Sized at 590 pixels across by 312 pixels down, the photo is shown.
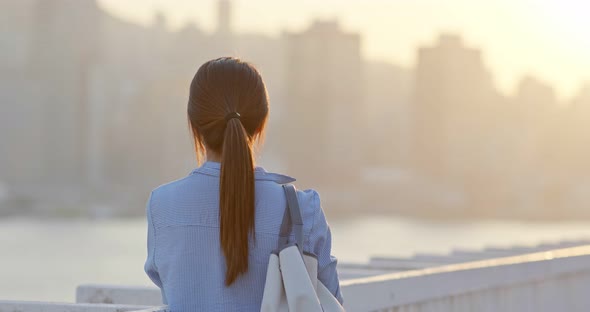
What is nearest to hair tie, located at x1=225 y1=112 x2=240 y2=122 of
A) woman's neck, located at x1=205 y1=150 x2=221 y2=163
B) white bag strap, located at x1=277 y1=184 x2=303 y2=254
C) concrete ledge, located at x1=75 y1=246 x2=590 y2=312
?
woman's neck, located at x1=205 y1=150 x2=221 y2=163

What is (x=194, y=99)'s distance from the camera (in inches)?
104

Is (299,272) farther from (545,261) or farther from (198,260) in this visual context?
(545,261)

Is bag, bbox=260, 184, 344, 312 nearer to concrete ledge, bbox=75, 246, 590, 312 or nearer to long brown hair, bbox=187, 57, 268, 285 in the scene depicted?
long brown hair, bbox=187, 57, 268, 285

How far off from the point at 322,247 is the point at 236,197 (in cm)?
24

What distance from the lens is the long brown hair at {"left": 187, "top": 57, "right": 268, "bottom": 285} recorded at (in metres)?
2.53

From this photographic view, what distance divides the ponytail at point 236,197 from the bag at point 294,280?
0.30 feet

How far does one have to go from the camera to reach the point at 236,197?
A: 2537 millimetres

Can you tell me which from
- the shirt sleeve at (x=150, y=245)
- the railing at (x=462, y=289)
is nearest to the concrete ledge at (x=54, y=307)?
the railing at (x=462, y=289)

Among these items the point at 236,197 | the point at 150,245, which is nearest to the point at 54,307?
the point at 150,245

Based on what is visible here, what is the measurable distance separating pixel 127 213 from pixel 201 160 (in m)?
109

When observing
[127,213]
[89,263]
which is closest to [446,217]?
[127,213]

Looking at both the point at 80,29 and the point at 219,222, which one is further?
the point at 80,29

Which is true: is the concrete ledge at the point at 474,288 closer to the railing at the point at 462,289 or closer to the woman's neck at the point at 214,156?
the railing at the point at 462,289

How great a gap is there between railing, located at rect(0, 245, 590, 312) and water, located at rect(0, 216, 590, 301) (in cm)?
4993
